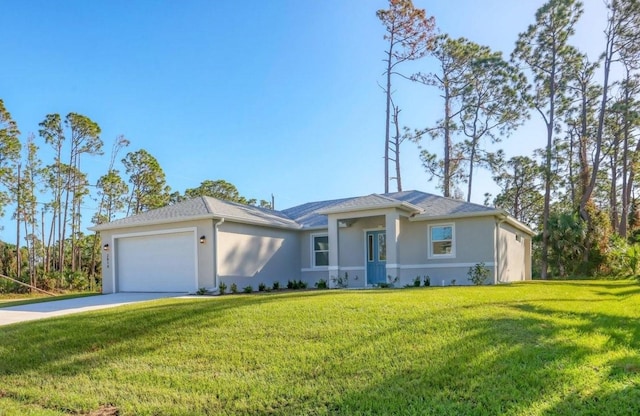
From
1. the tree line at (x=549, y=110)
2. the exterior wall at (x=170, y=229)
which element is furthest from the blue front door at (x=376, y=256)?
the tree line at (x=549, y=110)

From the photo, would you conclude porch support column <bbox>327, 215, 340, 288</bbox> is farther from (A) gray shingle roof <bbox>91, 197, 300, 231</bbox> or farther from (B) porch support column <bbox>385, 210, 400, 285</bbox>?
(A) gray shingle roof <bbox>91, 197, 300, 231</bbox>

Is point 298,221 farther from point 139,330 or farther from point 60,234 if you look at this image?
point 60,234

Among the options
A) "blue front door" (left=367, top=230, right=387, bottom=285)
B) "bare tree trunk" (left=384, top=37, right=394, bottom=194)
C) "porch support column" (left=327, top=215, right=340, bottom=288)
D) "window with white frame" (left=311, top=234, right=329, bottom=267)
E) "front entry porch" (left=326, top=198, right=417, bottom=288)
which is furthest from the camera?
"bare tree trunk" (left=384, top=37, right=394, bottom=194)

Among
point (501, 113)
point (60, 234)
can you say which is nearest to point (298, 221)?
point (60, 234)

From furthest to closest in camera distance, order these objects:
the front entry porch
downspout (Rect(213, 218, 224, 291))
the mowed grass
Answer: the front entry porch → downspout (Rect(213, 218, 224, 291)) → the mowed grass

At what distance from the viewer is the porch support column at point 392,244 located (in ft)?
47.3

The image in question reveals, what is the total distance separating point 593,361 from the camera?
4.84 metres

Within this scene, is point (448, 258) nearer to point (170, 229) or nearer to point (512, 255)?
point (512, 255)

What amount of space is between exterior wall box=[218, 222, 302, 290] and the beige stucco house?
4cm

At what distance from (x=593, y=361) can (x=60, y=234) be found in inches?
1109

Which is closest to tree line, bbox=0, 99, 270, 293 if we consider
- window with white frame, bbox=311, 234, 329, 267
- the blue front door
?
window with white frame, bbox=311, 234, 329, 267

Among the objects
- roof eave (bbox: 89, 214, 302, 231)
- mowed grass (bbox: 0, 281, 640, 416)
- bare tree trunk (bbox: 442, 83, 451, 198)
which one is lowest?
mowed grass (bbox: 0, 281, 640, 416)

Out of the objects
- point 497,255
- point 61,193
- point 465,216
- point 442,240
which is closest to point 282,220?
point 442,240

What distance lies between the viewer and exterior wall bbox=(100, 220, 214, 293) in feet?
46.0
